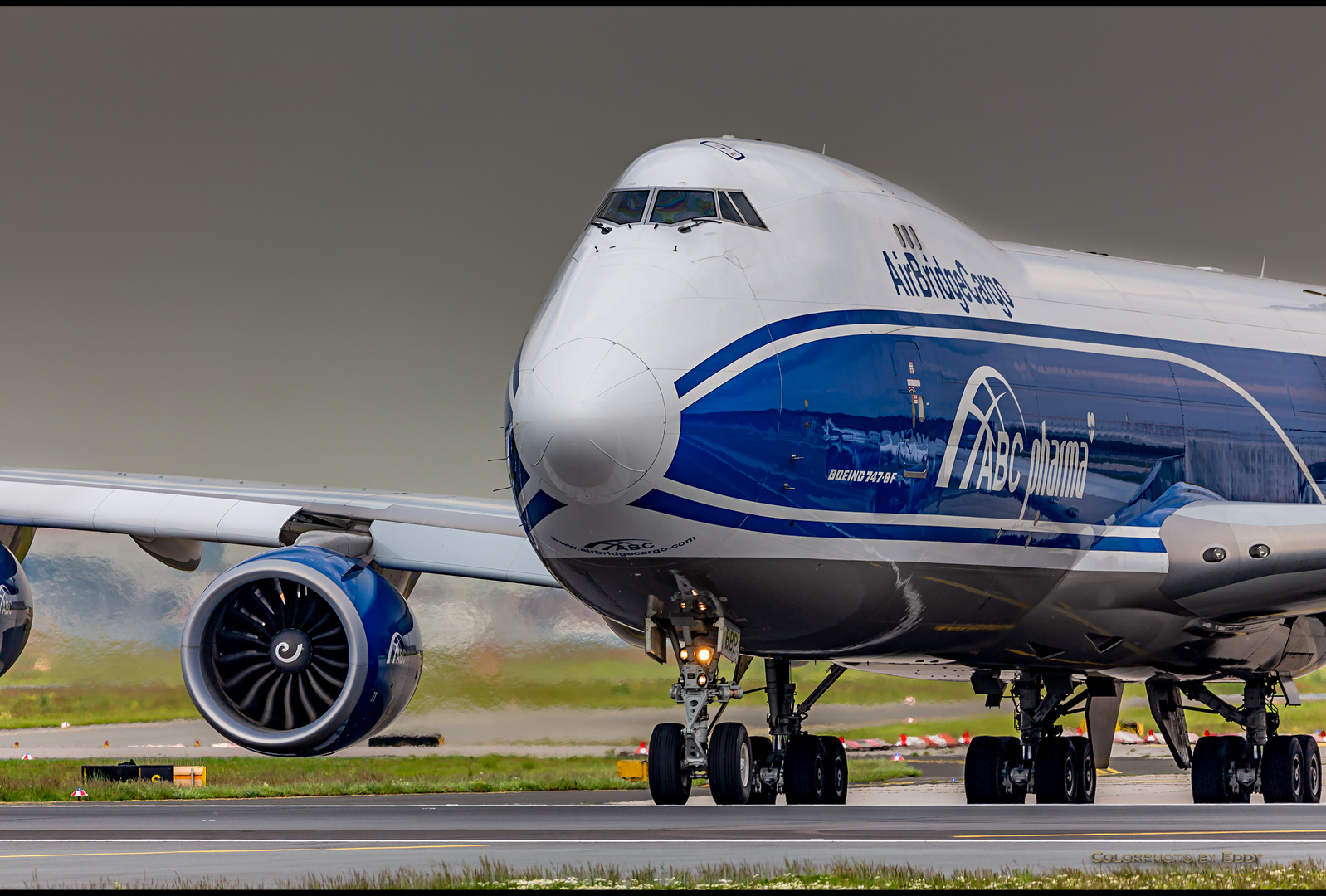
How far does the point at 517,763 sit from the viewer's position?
31.5 meters

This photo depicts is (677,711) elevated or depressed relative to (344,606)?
depressed

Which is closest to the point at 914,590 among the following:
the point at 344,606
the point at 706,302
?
the point at 706,302

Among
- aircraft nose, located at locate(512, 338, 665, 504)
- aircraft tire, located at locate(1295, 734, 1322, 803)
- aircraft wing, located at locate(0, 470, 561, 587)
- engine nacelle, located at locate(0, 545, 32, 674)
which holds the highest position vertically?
aircraft nose, located at locate(512, 338, 665, 504)

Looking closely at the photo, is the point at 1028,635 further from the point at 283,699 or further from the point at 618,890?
the point at 618,890

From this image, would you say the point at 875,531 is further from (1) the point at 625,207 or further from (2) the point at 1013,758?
(2) the point at 1013,758

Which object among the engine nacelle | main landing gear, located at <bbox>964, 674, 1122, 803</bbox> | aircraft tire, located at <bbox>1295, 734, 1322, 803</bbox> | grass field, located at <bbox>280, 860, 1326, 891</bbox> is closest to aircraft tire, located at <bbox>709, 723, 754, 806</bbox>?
main landing gear, located at <bbox>964, 674, 1122, 803</bbox>

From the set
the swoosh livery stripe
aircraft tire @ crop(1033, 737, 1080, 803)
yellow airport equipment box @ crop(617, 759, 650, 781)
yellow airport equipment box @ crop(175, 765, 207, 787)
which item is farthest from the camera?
yellow airport equipment box @ crop(617, 759, 650, 781)

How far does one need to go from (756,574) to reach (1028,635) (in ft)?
15.9

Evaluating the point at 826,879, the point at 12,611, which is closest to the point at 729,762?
the point at 826,879

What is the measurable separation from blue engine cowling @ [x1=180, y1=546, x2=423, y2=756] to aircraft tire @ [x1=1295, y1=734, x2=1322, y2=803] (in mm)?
11388

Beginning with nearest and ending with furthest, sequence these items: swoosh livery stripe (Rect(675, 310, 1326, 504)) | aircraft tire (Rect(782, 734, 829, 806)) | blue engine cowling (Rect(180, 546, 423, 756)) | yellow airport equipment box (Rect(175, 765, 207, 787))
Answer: swoosh livery stripe (Rect(675, 310, 1326, 504)) → blue engine cowling (Rect(180, 546, 423, 756)) → aircraft tire (Rect(782, 734, 829, 806)) → yellow airport equipment box (Rect(175, 765, 207, 787))

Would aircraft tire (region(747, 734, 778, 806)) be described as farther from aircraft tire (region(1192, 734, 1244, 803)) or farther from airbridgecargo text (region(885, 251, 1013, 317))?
aircraft tire (region(1192, 734, 1244, 803))

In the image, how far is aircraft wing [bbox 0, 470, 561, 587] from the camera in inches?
803

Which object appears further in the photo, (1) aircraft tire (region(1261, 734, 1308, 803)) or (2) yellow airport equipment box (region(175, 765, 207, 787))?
(2) yellow airport equipment box (region(175, 765, 207, 787))
